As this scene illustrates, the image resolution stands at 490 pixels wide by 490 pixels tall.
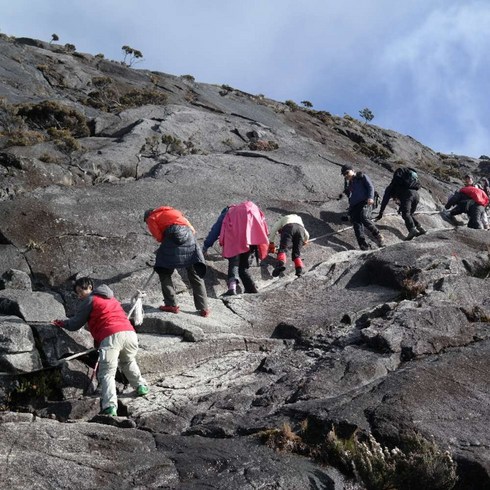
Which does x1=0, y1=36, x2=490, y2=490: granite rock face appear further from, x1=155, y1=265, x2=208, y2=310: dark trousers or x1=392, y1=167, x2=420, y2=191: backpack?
x1=392, y1=167, x2=420, y2=191: backpack

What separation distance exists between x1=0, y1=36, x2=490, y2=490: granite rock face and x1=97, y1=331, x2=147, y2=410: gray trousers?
0.29 m

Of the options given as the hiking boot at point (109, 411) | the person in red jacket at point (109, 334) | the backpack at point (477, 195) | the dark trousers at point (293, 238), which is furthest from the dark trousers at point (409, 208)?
the hiking boot at point (109, 411)

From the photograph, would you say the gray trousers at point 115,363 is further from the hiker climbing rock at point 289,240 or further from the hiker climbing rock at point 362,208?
the hiker climbing rock at point 362,208

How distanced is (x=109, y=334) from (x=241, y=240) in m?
5.32

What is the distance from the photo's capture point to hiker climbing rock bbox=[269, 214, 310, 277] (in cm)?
1493

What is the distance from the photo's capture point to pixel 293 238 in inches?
601

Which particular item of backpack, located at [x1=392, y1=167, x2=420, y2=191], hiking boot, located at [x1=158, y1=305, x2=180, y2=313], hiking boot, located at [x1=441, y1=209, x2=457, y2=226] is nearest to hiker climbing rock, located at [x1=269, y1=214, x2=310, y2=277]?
hiking boot, located at [x1=158, y1=305, x2=180, y2=313]

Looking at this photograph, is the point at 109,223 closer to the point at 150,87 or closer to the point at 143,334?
the point at 143,334

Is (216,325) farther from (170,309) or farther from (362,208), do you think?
(362,208)

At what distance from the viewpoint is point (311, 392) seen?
9117mm

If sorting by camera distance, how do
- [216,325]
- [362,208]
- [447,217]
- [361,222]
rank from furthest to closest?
[447,217] → [361,222] → [362,208] → [216,325]

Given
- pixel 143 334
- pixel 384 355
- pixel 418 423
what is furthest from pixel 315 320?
pixel 418 423

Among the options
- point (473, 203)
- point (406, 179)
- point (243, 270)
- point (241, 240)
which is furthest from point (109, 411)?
point (473, 203)

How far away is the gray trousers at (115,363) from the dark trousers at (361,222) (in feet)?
29.6
